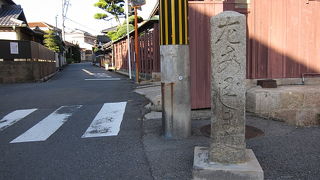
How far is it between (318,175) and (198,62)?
3.68 meters

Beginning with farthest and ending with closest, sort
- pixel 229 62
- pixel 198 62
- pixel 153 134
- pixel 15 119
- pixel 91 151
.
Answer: pixel 15 119 → pixel 198 62 → pixel 153 134 → pixel 91 151 → pixel 229 62

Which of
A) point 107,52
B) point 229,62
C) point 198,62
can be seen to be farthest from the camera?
point 107,52

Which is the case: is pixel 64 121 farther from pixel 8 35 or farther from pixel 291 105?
pixel 8 35

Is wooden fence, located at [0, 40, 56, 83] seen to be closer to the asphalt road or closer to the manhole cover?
the asphalt road

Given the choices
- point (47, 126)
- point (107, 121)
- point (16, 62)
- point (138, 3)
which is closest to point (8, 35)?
point (16, 62)

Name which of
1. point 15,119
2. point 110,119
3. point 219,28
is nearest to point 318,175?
point 219,28

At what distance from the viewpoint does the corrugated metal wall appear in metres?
7.09

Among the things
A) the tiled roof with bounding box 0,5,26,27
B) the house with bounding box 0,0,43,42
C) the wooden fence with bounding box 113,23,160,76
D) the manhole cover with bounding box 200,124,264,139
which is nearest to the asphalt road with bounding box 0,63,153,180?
the manhole cover with bounding box 200,124,264,139

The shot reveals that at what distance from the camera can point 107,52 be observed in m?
41.4

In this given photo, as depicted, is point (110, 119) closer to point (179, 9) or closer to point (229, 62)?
point (179, 9)

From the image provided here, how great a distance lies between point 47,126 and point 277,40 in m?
5.60

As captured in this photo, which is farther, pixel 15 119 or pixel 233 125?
pixel 15 119

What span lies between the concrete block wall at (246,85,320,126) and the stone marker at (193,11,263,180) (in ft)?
9.70

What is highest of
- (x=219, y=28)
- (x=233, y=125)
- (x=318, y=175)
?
(x=219, y=28)
